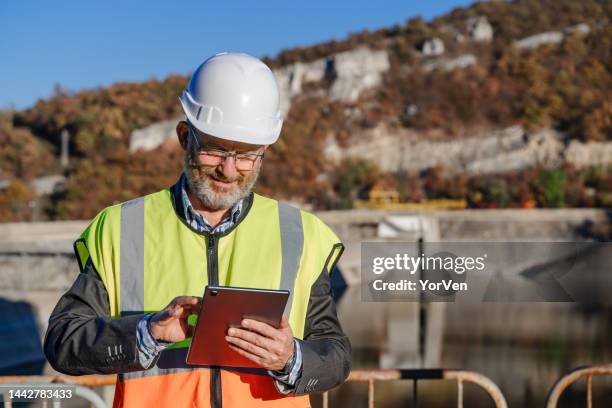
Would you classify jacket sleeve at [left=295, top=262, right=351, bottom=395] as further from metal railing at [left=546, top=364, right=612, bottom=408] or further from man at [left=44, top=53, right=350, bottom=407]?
metal railing at [left=546, top=364, right=612, bottom=408]

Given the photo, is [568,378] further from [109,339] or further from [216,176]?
[109,339]

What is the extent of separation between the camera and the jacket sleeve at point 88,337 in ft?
5.64

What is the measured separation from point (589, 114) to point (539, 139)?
305cm

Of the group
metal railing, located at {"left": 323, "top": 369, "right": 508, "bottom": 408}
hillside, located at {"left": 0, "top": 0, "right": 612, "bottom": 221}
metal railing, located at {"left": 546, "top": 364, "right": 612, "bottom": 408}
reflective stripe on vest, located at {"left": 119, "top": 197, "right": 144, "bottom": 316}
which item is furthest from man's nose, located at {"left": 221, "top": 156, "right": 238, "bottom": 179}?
hillside, located at {"left": 0, "top": 0, "right": 612, "bottom": 221}

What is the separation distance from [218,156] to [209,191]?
9cm

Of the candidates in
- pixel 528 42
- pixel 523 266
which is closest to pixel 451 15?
pixel 528 42

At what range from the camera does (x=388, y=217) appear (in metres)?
30.8

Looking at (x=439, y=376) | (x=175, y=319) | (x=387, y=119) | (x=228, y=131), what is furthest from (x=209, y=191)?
(x=387, y=119)

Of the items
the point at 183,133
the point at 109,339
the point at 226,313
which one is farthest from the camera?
the point at 183,133

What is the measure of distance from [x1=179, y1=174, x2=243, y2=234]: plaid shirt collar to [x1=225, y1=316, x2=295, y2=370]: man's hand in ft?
1.24

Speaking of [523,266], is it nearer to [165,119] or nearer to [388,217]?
[388,217]

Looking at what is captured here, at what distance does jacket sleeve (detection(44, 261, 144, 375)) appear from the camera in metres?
1.72

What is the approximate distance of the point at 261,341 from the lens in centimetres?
162

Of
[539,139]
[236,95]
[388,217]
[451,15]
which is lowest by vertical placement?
[236,95]
